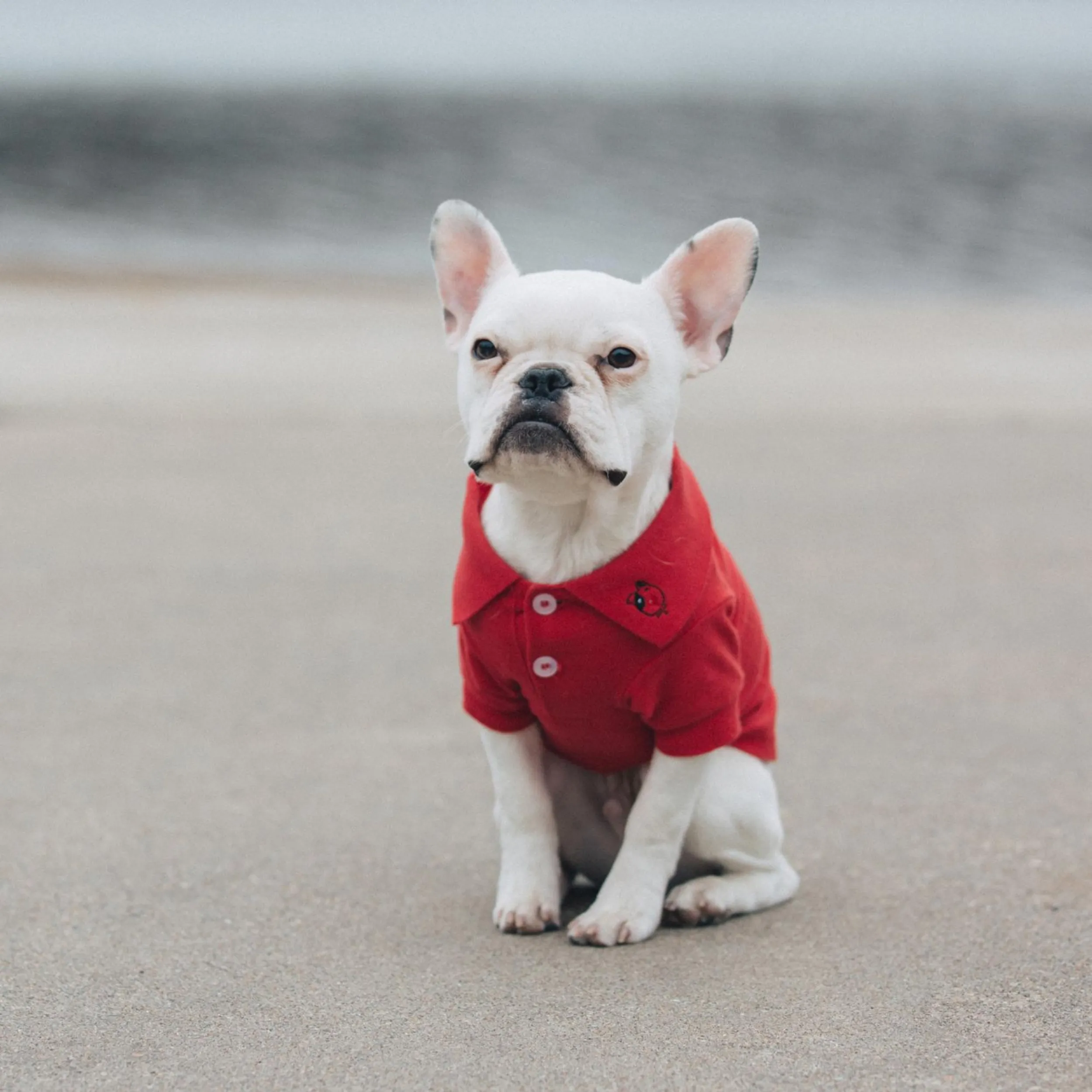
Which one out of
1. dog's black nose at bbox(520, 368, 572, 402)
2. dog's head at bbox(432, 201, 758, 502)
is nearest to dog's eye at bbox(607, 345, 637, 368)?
dog's head at bbox(432, 201, 758, 502)

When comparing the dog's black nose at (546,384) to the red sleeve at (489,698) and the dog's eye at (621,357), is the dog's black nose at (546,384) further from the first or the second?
the red sleeve at (489,698)

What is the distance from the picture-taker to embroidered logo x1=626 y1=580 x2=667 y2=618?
10.0ft

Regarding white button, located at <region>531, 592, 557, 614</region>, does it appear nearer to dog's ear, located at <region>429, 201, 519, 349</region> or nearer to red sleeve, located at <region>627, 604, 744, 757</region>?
red sleeve, located at <region>627, 604, 744, 757</region>

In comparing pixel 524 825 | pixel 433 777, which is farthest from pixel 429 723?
pixel 524 825

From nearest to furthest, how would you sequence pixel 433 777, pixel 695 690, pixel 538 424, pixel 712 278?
1. pixel 538 424
2. pixel 695 690
3. pixel 712 278
4. pixel 433 777

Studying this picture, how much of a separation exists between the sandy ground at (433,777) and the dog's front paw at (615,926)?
33mm

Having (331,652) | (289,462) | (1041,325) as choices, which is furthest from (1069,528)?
(1041,325)

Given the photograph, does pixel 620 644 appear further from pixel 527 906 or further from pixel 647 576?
pixel 527 906

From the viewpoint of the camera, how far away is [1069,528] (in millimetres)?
6910

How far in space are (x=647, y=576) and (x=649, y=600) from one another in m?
0.05

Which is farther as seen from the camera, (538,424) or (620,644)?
(620,644)

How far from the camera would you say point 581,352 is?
3010 millimetres

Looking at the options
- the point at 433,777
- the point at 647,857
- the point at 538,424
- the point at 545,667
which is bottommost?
the point at 433,777

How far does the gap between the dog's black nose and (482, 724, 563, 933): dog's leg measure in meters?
0.75
